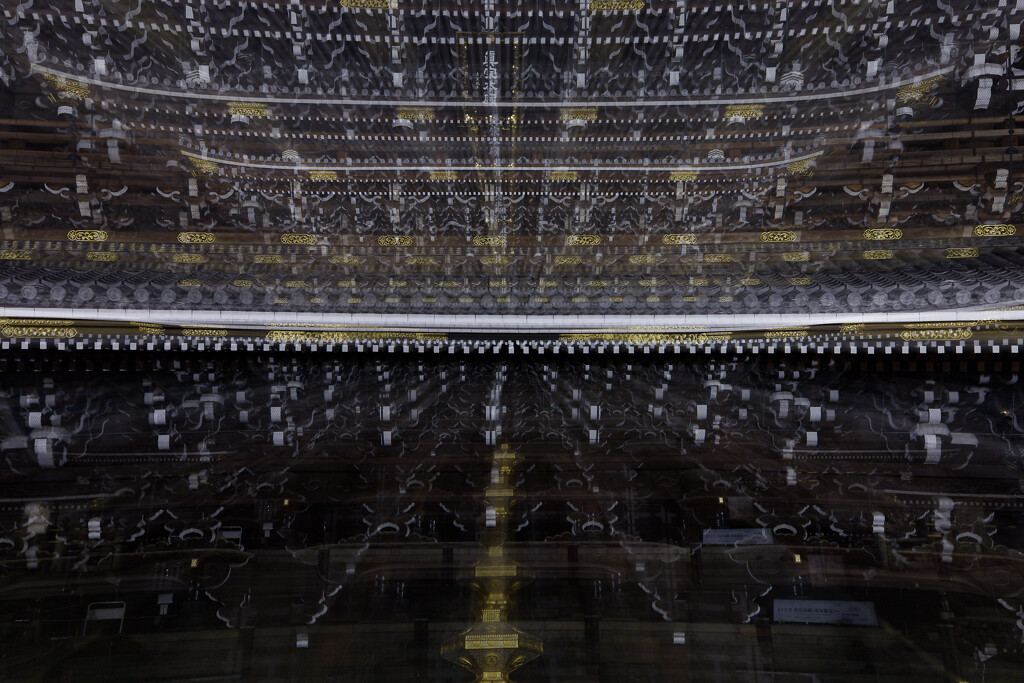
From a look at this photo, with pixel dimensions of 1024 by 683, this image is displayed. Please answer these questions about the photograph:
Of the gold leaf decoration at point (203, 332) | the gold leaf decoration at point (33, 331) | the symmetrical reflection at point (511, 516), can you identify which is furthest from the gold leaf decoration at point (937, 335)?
the gold leaf decoration at point (33, 331)

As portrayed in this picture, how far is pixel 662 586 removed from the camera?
67.2 inches

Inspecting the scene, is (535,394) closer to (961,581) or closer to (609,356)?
(609,356)

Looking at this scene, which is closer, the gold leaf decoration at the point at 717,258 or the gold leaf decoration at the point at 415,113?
the gold leaf decoration at the point at 415,113

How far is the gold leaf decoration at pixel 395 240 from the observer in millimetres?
2449

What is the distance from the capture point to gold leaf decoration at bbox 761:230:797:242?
7.79 feet

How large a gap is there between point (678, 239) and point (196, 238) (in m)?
2.07

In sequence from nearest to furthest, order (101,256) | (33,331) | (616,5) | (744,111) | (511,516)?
1. (616,5)
2. (511,516)
3. (744,111)
4. (33,331)
5. (101,256)

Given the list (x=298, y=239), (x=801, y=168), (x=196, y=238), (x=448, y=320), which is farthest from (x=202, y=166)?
(x=801, y=168)

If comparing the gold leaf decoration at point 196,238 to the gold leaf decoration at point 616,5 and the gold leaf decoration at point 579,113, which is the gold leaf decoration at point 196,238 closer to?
the gold leaf decoration at point 579,113

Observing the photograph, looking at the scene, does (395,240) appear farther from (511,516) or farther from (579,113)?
(511,516)

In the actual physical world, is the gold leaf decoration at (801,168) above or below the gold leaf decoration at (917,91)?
below

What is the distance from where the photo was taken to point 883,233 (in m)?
2.34

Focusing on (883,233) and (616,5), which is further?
(883,233)

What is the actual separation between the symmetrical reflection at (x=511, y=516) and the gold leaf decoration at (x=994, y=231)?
501 mm
